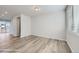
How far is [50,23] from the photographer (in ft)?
30.8

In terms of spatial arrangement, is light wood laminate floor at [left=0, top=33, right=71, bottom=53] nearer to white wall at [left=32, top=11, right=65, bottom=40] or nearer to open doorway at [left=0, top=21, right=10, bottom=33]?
white wall at [left=32, top=11, right=65, bottom=40]

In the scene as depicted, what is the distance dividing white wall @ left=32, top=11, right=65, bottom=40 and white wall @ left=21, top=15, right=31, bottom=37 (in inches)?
16.7

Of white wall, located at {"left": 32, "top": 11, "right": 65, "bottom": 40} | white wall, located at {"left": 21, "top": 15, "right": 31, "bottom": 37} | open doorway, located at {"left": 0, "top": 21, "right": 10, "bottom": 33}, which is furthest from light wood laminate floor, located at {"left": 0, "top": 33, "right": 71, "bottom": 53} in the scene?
open doorway, located at {"left": 0, "top": 21, "right": 10, "bottom": 33}

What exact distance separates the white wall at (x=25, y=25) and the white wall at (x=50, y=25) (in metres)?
0.42

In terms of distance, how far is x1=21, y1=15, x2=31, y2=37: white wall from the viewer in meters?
9.57

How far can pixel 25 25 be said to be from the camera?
10.1 meters

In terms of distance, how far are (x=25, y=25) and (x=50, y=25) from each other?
246cm

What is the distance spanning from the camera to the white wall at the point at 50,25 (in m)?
8.16

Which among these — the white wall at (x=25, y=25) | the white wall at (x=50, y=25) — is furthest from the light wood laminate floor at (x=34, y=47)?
the white wall at (x=25, y=25)

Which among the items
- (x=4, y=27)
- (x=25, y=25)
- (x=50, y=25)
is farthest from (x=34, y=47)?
(x=4, y=27)

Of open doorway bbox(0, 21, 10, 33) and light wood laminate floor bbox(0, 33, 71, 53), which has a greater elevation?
open doorway bbox(0, 21, 10, 33)

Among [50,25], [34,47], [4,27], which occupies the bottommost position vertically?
[34,47]

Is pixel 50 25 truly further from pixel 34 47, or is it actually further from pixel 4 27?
pixel 4 27

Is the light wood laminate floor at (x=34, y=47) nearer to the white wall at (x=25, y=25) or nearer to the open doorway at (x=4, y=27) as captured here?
the white wall at (x=25, y=25)
